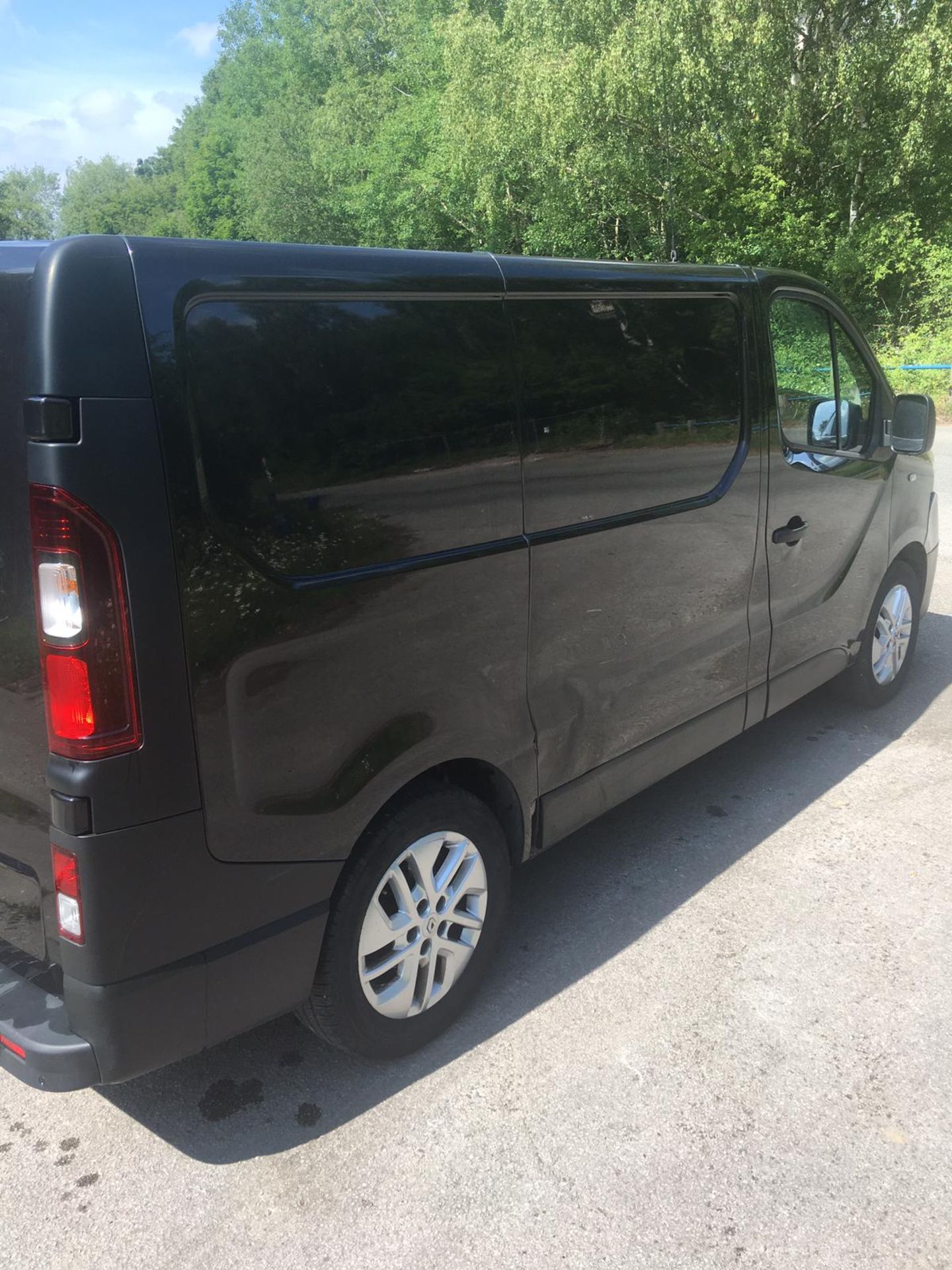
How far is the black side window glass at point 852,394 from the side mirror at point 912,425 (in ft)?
0.56

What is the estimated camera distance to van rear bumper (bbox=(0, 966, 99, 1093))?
7.20 ft

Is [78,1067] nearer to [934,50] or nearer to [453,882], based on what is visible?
[453,882]

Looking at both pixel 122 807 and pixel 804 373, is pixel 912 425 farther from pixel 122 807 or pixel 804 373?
pixel 122 807

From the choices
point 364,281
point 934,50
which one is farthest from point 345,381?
point 934,50

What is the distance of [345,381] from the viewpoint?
240 centimetres

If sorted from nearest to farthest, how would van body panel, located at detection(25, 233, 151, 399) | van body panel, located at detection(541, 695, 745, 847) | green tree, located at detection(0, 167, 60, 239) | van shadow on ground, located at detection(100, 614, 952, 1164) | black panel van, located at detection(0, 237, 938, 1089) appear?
van body panel, located at detection(25, 233, 151, 399)
black panel van, located at detection(0, 237, 938, 1089)
van shadow on ground, located at detection(100, 614, 952, 1164)
van body panel, located at detection(541, 695, 745, 847)
green tree, located at detection(0, 167, 60, 239)

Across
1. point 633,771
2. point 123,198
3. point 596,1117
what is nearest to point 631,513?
point 633,771

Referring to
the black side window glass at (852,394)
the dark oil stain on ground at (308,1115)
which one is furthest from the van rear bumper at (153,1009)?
the black side window glass at (852,394)

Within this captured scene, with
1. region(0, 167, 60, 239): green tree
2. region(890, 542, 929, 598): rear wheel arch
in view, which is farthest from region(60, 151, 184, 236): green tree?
region(890, 542, 929, 598): rear wheel arch

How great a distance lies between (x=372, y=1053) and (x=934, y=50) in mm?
24854

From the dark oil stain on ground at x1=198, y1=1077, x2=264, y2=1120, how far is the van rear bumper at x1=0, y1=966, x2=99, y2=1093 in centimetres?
54

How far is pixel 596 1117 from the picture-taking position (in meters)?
2.64

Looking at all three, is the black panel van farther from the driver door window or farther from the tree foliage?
the tree foliage

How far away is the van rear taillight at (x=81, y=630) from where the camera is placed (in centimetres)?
200
